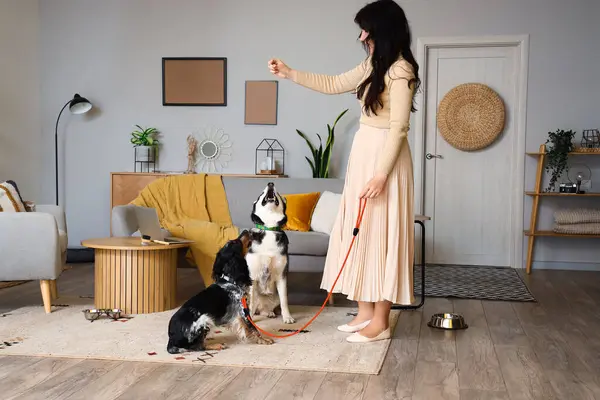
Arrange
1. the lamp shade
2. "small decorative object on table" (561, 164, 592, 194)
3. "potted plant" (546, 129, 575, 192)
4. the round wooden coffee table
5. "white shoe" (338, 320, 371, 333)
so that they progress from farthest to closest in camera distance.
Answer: the lamp shade
"small decorative object on table" (561, 164, 592, 194)
"potted plant" (546, 129, 575, 192)
the round wooden coffee table
"white shoe" (338, 320, 371, 333)

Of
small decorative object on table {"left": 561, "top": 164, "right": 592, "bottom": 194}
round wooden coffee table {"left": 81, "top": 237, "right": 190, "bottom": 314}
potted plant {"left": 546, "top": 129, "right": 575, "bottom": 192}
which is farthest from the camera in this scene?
small decorative object on table {"left": 561, "top": 164, "right": 592, "bottom": 194}

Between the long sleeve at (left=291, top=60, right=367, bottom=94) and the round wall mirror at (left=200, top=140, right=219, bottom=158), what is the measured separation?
3.17 m

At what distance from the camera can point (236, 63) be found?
6.32 m

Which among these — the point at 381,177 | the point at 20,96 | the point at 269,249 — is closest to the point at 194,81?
the point at 20,96

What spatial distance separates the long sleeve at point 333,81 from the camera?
3238 mm

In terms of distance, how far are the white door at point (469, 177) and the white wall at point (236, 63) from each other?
192 mm

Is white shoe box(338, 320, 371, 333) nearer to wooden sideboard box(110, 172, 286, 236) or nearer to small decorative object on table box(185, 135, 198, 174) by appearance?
wooden sideboard box(110, 172, 286, 236)

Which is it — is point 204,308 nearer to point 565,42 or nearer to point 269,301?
point 269,301

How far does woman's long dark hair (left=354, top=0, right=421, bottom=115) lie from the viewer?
2988 mm

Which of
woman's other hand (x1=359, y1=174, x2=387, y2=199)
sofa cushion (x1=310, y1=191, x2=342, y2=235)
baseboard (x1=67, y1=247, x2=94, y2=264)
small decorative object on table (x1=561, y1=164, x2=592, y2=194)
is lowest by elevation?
baseboard (x1=67, y1=247, x2=94, y2=264)

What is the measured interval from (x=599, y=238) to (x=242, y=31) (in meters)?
3.71

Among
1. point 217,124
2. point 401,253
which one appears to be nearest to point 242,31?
point 217,124

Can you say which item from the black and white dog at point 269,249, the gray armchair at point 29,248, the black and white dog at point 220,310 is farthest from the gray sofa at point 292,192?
the black and white dog at point 220,310

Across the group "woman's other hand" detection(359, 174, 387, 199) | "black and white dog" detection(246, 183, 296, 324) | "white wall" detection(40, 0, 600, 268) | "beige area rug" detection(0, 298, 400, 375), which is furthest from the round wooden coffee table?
"white wall" detection(40, 0, 600, 268)
